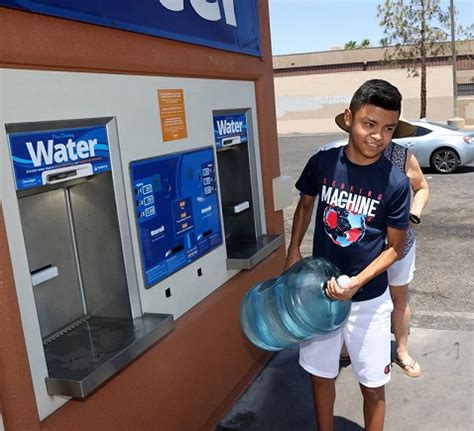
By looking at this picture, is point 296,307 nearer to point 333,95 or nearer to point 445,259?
point 445,259

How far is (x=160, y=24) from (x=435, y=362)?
9.85ft

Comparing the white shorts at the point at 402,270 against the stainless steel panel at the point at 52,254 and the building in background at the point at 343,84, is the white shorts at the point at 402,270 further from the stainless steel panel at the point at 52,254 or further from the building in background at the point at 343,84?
the building in background at the point at 343,84

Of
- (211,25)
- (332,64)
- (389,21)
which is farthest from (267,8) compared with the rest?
(332,64)

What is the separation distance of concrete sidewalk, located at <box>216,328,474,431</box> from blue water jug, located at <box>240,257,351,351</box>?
67 centimetres

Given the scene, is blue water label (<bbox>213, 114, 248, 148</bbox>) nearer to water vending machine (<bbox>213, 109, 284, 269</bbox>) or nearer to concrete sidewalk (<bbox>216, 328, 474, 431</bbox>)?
water vending machine (<bbox>213, 109, 284, 269</bbox>)

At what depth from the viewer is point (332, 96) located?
109 feet

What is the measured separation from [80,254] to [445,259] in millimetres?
5207

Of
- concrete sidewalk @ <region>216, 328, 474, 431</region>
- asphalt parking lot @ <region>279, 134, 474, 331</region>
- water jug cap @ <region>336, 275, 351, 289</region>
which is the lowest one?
asphalt parking lot @ <region>279, 134, 474, 331</region>

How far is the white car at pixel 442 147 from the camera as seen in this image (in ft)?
40.7

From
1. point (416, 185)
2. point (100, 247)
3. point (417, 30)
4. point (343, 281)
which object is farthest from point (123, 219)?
point (417, 30)

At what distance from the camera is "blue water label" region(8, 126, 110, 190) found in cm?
208

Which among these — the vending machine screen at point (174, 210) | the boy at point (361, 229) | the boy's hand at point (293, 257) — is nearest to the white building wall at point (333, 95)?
the vending machine screen at point (174, 210)

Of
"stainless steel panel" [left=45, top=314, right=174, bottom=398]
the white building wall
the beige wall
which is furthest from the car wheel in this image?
the beige wall

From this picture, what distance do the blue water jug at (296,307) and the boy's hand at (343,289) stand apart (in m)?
0.02
